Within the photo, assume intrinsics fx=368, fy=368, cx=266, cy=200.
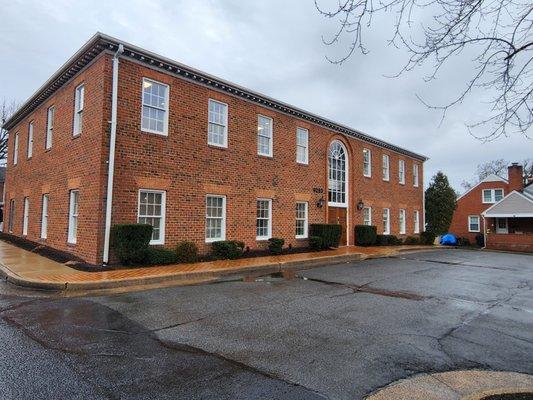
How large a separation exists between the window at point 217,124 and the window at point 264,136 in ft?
6.29

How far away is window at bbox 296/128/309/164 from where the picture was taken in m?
18.2

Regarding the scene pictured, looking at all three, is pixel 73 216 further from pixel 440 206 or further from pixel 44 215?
pixel 440 206

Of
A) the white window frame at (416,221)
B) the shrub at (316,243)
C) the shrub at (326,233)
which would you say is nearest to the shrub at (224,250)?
the shrub at (316,243)

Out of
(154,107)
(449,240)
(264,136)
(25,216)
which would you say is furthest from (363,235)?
(449,240)

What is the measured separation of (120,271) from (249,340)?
6.27 m

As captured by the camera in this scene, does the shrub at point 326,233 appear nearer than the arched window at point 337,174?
Yes

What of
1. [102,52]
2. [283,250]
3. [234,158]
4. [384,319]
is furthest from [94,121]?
[384,319]

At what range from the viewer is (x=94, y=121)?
38.3 feet

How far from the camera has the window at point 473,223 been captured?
3898 cm

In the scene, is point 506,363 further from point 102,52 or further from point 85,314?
point 102,52

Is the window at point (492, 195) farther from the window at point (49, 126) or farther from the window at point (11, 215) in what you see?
the window at point (11, 215)

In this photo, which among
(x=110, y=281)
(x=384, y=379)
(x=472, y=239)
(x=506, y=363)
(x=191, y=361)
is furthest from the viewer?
(x=472, y=239)

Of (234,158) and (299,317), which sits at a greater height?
(234,158)

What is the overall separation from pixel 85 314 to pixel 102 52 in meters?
8.61
